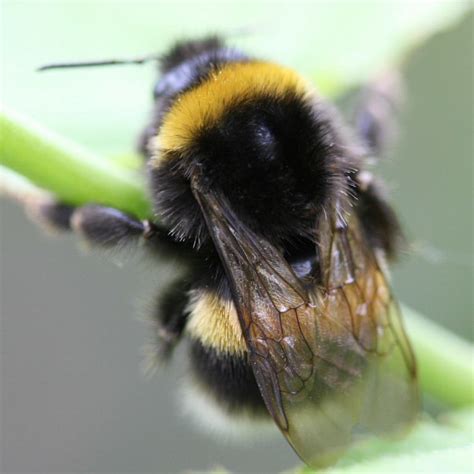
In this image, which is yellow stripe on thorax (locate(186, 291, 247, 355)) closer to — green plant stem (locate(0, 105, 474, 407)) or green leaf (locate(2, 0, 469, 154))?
green plant stem (locate(0, 105, 474, 407))

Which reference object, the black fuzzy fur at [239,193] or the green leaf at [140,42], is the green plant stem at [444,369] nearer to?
the black fuzzy fur at [239,193]

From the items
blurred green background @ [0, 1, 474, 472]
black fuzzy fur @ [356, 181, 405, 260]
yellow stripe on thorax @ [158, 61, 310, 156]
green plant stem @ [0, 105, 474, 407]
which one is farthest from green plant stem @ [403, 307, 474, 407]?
blurred green background @ [0, 1, 474, 472]

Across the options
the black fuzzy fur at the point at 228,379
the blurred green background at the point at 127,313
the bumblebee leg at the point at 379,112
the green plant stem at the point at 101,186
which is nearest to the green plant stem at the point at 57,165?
the green plant stem at the point at 101,186

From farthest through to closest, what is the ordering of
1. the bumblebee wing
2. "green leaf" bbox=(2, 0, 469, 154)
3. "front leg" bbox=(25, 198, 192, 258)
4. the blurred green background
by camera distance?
the blurred green background
"green leaf" bbox=(2, 0, 469, 154)
"front leg" bbox=(25, 198, 192, 258)
the bumblebee wing

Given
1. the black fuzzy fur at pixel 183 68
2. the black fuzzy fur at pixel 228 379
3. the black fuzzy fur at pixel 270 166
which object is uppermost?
the black fuzzy fur at pixel 183 68

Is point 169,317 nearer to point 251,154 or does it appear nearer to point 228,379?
point 228,379

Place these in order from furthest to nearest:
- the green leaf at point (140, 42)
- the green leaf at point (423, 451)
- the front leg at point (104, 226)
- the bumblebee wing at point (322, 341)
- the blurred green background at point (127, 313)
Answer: the blurred green background at point (127, 313)
the green leaf at point (140, 42)
the front leg at point (104, 226)
the bumblebee wing at point (322, 341)
the green leaf at point (423, 451)
